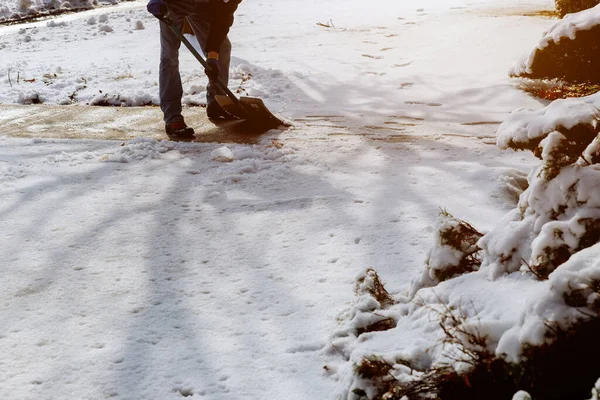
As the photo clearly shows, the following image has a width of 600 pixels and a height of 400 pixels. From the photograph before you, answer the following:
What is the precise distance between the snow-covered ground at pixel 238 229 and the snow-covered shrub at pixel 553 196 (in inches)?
5.2

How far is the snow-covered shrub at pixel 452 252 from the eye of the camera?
2.14 meters

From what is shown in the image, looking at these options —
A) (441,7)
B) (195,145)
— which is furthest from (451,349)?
(441,7)

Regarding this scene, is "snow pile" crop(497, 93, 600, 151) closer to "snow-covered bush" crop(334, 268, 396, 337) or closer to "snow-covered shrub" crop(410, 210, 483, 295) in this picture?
"snow-covered shrub" crop(410, 210, 483, 295)

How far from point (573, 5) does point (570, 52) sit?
2587 millimetres

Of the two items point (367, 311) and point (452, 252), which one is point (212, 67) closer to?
point (367, 311)

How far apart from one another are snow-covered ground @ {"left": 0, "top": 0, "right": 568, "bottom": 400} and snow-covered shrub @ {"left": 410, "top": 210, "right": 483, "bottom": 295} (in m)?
0.21

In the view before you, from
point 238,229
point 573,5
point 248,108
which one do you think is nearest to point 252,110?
point 248,108

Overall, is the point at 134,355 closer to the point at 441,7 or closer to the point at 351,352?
the point at 351,352

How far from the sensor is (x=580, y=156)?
1861mm

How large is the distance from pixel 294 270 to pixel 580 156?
4.57ft

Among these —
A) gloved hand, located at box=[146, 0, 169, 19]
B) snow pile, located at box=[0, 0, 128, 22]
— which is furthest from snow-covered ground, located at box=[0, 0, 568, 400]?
snow pile, located at box=[0, 0, 128, 22]

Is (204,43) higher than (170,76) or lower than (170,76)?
higher

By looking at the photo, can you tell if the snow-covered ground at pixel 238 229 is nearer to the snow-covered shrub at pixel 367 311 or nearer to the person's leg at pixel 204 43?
the snow-covered shrub at pixel 367 311

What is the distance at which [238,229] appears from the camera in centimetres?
329
